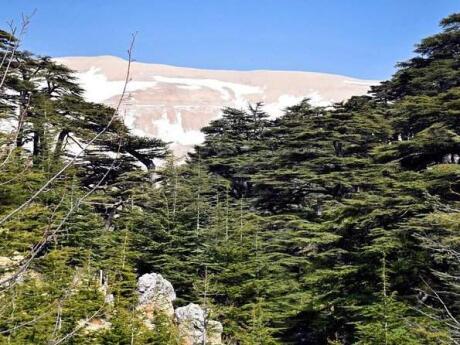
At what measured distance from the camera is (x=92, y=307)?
10.7 meters

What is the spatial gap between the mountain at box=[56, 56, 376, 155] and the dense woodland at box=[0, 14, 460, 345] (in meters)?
23.1

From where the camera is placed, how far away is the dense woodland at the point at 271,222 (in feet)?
35.1

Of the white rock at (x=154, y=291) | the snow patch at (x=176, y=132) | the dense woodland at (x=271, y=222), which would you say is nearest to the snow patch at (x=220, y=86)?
the snow patch at (x=176, y=132)

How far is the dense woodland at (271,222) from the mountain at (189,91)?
75.8 feet

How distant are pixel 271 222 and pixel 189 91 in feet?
146

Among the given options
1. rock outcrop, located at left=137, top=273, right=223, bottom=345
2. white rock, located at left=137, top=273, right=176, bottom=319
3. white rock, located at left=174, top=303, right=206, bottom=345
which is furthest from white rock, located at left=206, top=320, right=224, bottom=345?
white rock, located at left=137, top=273, right=176, bottom=319

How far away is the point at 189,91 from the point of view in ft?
202

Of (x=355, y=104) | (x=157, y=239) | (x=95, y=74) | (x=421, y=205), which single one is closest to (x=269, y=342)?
(x=421, y=205)

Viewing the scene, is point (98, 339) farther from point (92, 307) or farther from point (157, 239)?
point (157, 239)

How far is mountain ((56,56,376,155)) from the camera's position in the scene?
49.8 meters

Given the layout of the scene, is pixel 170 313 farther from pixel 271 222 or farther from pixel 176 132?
pixel 176 132

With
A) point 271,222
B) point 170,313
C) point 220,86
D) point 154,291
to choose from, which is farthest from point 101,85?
point 170,313

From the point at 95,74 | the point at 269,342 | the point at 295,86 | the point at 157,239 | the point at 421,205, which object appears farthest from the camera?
the point at 95,74

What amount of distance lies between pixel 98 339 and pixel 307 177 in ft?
35.7
